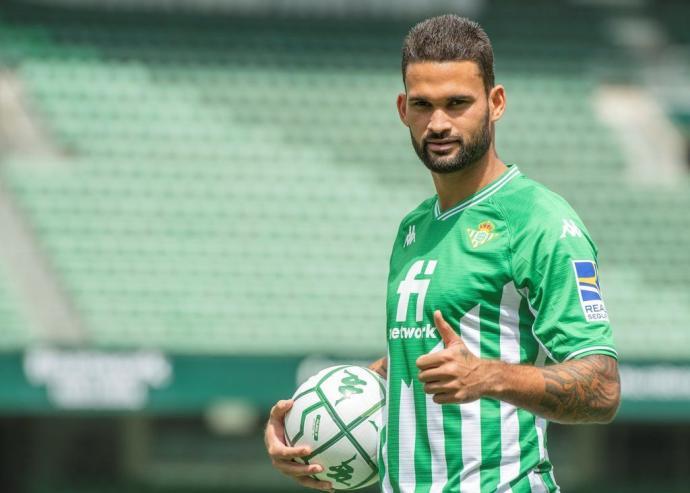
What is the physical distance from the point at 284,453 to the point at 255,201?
9.19 metres

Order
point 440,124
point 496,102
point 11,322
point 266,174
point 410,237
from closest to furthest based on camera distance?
1. point 440,124
2. point 496,102
3. point 410,237
4. point 11,322
5. point 266,174

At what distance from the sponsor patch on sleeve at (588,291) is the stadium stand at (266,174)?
7302 millimetres

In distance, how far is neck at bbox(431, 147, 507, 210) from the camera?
3084 millimetres

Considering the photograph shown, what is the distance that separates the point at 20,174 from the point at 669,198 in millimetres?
6877

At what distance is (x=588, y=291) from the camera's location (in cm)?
278

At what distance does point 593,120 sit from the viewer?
13953mm

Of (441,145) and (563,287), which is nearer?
(563,287)

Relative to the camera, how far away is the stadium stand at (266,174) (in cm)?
1134

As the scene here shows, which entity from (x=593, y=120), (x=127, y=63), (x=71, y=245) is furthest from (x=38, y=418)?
(x=593, y=120)

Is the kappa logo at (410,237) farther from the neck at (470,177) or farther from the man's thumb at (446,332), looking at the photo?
the man's thumb at (446,332)

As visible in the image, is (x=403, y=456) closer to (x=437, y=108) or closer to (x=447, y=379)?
(x=447, y=379)

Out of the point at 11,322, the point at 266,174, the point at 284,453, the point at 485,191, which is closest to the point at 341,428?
the point at 284,453

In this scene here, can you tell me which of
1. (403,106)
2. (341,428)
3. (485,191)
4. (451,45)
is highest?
→ (451,45)

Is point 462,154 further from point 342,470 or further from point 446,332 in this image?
point 342,470
